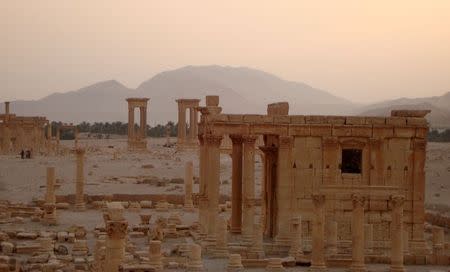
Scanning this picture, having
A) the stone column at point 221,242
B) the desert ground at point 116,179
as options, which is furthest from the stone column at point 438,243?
the desert ground at point 116,179

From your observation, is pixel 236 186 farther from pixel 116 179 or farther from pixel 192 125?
pixel 192 125

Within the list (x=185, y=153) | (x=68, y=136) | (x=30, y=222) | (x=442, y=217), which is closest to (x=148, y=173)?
(x=185, y=153)

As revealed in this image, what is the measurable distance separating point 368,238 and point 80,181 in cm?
1924

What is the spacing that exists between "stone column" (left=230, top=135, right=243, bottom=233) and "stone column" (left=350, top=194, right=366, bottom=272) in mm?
7251

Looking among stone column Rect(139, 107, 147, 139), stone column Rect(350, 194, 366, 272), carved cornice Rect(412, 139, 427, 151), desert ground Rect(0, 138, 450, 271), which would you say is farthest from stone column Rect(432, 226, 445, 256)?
stone column Rect(139, 107, 147, 139)

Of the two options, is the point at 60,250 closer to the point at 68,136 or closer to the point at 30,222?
the point at 30,222

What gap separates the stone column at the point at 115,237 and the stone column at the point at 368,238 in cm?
1054

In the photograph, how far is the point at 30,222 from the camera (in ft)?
133

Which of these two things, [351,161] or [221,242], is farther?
[351,161]

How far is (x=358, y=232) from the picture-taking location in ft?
84.7

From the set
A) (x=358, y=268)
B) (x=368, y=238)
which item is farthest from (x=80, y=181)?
(x=358, y=268)

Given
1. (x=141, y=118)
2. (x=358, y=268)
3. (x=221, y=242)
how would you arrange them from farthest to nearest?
1. (x=141, y=118)
2. (x=221, y=242)
3. (x=358, y=268)

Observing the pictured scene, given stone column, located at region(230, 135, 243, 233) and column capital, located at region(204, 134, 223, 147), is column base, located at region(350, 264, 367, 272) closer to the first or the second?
column capital, located at region(204, 134, 223, 147)

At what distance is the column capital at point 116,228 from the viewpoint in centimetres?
2156
